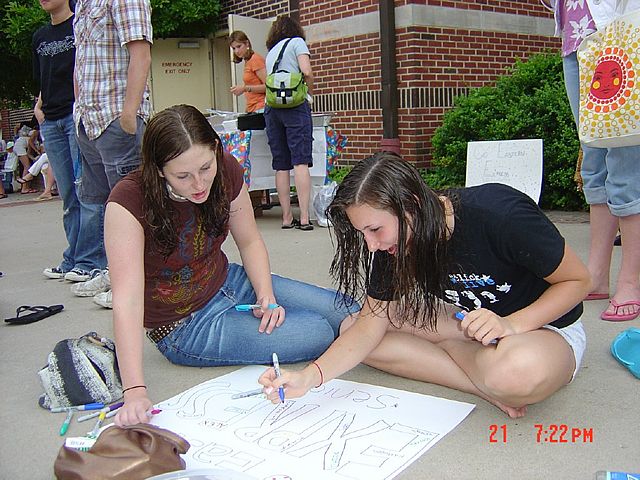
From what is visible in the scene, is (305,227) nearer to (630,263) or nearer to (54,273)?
(54,273)

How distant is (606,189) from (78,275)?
284cm

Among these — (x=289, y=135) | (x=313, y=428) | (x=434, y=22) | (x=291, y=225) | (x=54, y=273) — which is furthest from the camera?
(x=434, y=22)

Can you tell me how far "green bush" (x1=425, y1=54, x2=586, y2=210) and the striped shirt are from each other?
3.25 m

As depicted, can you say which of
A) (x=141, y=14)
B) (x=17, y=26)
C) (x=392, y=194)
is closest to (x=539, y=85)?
(x=141, y=14)

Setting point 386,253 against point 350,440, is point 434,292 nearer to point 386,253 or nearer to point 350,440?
point 386,253

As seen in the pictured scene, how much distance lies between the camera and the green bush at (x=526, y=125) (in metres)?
5.26

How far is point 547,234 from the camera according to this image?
1776 millimetres

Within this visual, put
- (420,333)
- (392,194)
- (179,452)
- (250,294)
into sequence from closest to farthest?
1. (179,452)
2. (392,194)
3. (420,333)
4. (250,294)

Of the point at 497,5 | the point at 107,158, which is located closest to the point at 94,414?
the point at 107,158

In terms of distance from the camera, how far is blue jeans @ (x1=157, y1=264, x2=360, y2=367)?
2.33 meters

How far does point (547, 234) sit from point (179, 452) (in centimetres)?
108

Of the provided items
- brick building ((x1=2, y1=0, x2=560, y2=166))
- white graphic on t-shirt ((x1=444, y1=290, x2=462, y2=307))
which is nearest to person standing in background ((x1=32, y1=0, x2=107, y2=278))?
white graphic on t-shirt ((x1=444, y1=290, x2=462, y2=307))

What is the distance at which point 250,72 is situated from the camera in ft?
20.0

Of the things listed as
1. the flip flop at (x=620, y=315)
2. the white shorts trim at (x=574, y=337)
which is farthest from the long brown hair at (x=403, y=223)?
the flip flop at (x=620, y=315)
